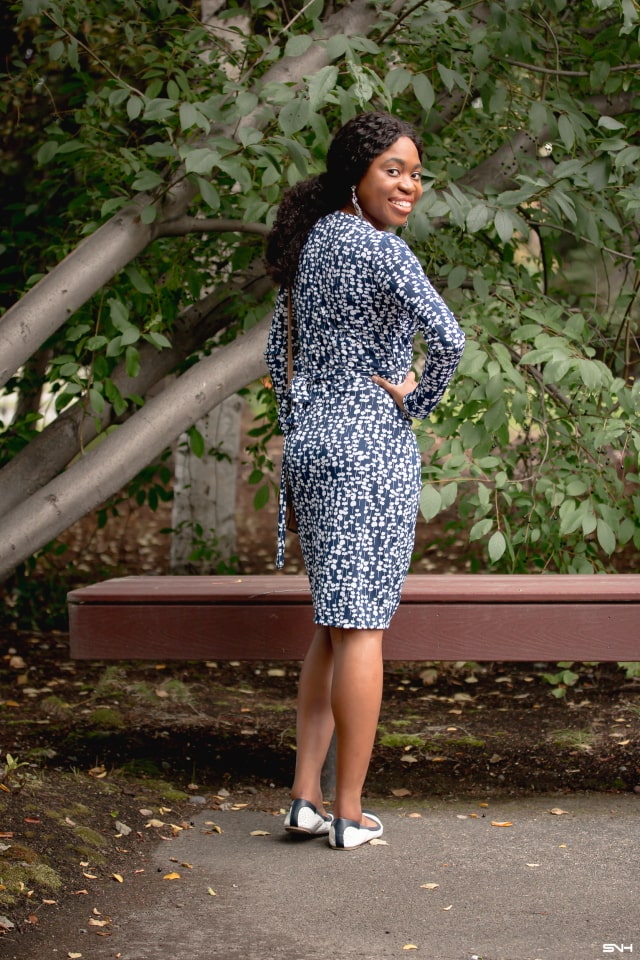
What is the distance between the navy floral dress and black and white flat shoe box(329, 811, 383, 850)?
564mm

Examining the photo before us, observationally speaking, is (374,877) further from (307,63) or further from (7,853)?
(307,63)

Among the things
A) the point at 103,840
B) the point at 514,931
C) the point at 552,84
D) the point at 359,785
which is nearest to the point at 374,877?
the point at 359,785

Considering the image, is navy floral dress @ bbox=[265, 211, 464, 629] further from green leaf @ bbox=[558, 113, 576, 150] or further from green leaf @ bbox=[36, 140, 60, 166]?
green leaf @ bbox=[36, 140, 60, 166]

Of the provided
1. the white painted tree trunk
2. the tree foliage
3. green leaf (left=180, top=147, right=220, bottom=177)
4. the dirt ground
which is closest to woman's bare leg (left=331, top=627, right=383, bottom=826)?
the dirt ground

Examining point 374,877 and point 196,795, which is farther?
point 196,795

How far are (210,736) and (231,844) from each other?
3.68 ft

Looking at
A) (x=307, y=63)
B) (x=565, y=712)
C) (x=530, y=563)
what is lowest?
(x=565, y=712)

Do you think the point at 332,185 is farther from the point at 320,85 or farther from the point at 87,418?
the point at 87,418

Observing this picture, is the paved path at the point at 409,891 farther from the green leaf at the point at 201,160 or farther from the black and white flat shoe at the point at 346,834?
the green leaf at the point at 201,160

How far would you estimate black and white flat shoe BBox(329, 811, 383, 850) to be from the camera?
324 cm

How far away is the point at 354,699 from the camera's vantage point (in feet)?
10.3

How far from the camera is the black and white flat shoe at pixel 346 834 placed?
10.6ft

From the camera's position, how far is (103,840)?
3.29m

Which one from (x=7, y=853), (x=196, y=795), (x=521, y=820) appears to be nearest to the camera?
(x=7, y=853)
